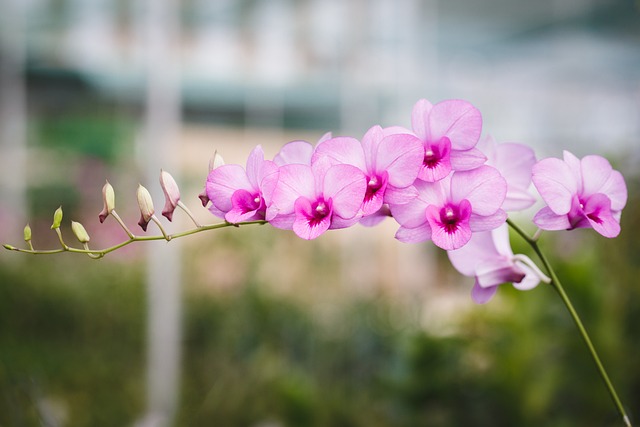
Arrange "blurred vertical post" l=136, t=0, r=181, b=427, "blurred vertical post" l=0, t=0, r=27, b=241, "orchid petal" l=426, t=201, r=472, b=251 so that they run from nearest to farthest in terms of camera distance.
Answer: "orchid petal" l=426, t=201, r=472, b=251, "blurred vertical post" l=136, t=0, r=181, b=427, "blurred vertical post" l=0, t=0, r=27, b=241

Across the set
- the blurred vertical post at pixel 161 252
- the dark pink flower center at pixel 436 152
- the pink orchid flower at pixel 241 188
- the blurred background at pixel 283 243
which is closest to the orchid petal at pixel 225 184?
the pink orchid flower at pixel 241 188

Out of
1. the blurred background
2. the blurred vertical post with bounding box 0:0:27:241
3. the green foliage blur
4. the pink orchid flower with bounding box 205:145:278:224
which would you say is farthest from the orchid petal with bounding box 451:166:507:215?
the blurred vertical post with bounding box 0:0:27:241

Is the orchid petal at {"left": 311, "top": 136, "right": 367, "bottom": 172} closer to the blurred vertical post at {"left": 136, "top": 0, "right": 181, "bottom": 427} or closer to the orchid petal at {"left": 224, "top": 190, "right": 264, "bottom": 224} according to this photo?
the orchid petal at {"left": 224, "top": 190, "right": 264, "bottom": 224}

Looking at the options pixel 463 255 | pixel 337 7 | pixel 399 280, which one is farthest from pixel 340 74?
pixel 463 255

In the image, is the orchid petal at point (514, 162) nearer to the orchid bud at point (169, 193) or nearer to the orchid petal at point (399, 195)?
the orchid petal at point (399, 195)

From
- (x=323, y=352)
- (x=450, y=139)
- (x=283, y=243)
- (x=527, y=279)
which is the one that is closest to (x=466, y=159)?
(x=450, y=139)

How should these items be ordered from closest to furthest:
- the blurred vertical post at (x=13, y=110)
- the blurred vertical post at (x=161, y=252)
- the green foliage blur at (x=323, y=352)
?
the green foliage blur at (x=323, y=352), the blurred vertical post at (x=161, y=252), the blurred vertical post at (x=13, y=110)

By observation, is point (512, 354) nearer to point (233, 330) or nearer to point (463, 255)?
point (463, 255)
